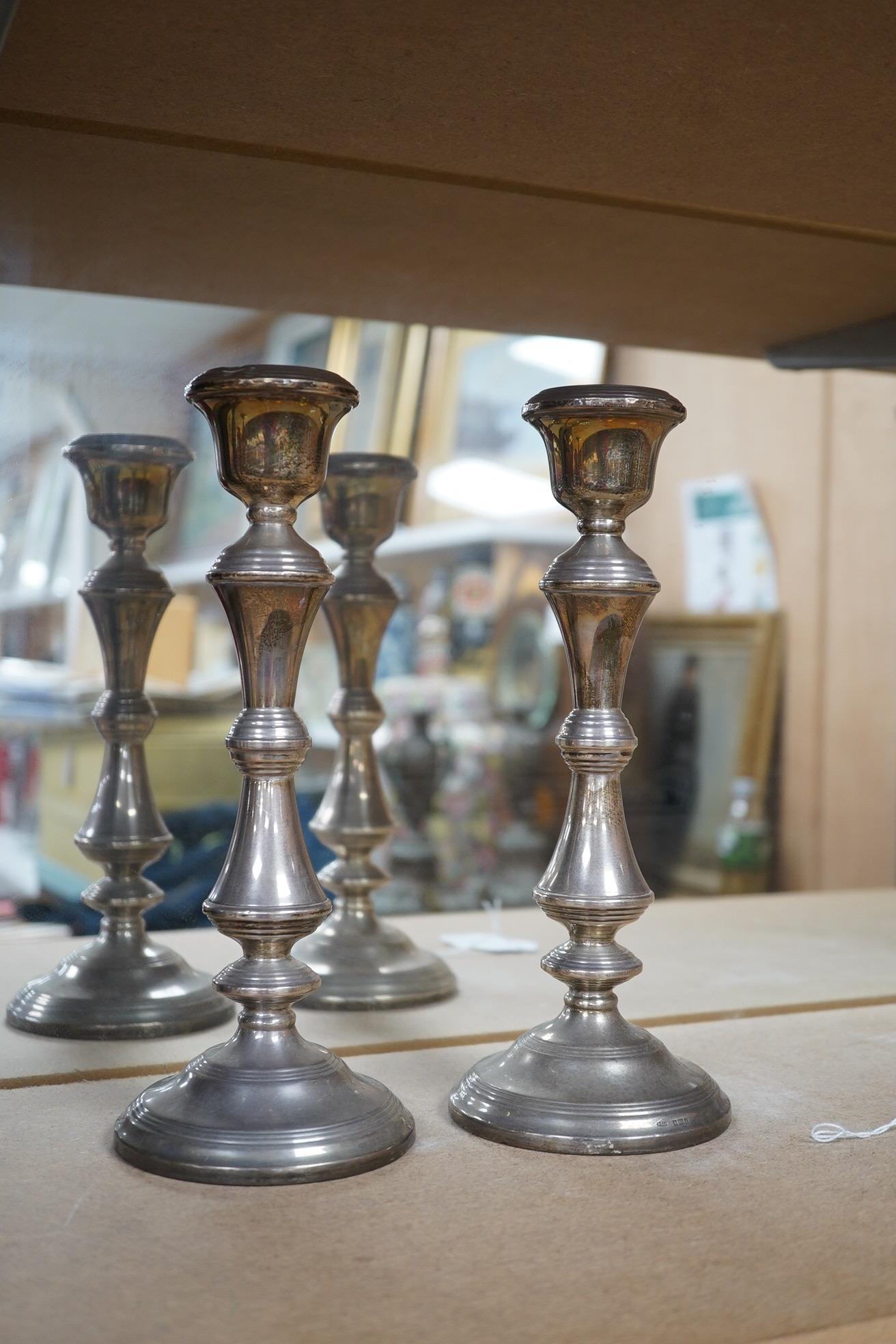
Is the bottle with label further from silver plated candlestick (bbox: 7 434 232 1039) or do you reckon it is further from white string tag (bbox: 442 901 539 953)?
silver plated candlestick (bbox: 7 434 232 1039)

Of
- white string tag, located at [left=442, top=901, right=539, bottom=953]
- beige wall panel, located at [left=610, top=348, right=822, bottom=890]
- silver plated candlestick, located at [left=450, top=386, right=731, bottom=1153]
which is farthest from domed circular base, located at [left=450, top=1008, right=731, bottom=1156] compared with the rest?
beige wall panel, located at [left=610, top=348, right=822, bottom=890]

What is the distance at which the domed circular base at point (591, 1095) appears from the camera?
21.5 inches

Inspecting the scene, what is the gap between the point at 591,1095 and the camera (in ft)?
1.82

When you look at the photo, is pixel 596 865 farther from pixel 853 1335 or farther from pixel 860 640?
pixel 860 640

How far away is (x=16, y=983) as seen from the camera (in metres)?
0.83

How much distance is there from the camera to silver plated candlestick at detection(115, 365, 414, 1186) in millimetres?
513

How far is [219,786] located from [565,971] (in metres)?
1.08

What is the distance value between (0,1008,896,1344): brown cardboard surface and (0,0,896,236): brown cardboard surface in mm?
422

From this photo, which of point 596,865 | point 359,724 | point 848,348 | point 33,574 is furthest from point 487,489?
point 596,865

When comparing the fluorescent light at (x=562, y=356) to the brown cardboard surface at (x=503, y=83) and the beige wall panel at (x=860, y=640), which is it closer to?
the beige wall panel at (x=860, y=640)

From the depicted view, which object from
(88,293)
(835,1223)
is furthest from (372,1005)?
(88,293)

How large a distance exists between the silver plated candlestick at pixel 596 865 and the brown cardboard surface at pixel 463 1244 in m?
0.02

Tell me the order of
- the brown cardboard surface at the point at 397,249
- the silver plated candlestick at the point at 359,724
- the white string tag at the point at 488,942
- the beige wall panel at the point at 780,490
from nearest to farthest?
1. the brown cardboard surface at the point at 397,249
2. the silver plated candlestick at the point at 359,724
3. the white string tag at the point at 488,942
4. the beige wall panel at the point at 780,490

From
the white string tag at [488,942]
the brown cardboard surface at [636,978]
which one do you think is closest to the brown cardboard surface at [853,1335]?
the brown cardboard surface at [636,978]
